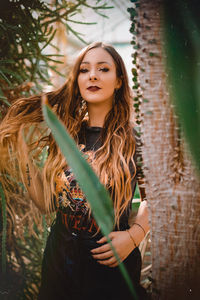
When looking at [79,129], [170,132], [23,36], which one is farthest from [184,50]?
[23,36]

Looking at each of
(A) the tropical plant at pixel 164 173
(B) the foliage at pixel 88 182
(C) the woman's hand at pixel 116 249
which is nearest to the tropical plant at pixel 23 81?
(C) the woman's hand at pixel 116 249

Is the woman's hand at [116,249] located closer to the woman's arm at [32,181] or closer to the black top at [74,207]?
the black top at [74,207]

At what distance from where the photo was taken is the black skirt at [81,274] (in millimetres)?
575

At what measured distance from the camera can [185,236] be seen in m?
0.32

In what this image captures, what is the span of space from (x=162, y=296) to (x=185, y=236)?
0.09 metres

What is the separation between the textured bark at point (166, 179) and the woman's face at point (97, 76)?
296 millimetres

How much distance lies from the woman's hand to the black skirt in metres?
0.02

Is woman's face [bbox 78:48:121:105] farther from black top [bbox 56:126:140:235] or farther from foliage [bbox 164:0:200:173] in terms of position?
foliage [bbox 164:0:200:173]

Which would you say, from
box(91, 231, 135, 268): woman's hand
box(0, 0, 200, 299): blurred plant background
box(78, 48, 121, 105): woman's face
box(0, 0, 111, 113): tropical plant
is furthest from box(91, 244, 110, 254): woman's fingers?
box(0, 0, 111, 113): tropical plant

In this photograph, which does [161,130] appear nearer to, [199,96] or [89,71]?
[199,96]

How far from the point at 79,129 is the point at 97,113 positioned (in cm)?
7

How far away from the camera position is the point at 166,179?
320 millimetres

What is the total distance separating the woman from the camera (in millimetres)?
578

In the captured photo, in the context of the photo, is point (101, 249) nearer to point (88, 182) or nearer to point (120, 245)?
point (120, 245)
